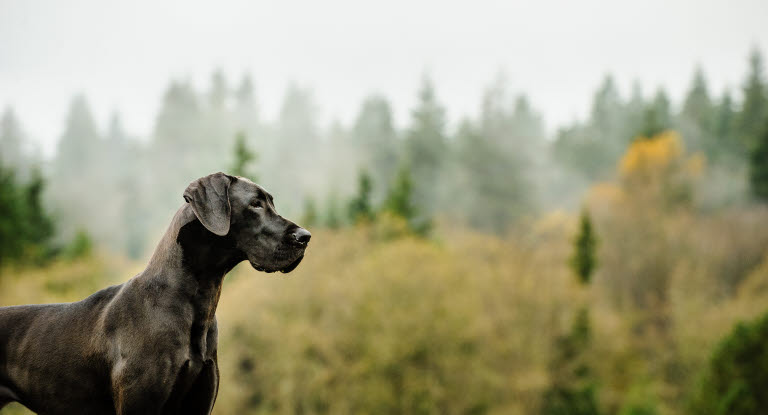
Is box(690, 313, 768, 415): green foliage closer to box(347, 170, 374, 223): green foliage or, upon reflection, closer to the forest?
the forest

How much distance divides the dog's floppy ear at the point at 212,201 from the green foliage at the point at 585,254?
3842 centimetres

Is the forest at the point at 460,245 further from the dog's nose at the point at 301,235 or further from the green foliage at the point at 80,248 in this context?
the dog's nose at the point at 301,235

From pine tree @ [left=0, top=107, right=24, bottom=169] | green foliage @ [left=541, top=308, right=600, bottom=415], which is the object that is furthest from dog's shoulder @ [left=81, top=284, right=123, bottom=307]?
pine tree @ [left=0, top=107, right=24, bottom=169]

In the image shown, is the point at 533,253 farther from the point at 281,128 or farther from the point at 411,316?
the point at 281,128

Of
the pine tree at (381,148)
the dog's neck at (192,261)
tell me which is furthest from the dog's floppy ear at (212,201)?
the pine tree at (381,148)

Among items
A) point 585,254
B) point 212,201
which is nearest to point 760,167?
point 585,254

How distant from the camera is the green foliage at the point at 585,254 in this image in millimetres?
39469

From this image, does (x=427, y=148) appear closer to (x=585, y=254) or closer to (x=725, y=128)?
(x=585, y=254)

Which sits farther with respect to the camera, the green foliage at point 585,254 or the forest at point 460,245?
the green foliage at point 585,254

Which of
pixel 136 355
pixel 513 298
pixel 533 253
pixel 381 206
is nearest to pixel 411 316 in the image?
pixel 513 298

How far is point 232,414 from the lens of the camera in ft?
86.0

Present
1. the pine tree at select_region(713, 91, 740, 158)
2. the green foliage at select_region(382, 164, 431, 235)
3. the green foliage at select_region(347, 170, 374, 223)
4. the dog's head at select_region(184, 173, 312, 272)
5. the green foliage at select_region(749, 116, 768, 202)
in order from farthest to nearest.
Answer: the pine tree at select_region(713, 91, 740, 158) < the green foliage at select_region(749, 116, 768, 202) < the green foliage at select_region(382, 164, 431, 235) < the green foliage at select_region(347, 170, 374, 223) < the dog's head at select_region(184, 173, 312, 272)

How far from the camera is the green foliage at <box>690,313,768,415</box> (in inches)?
800

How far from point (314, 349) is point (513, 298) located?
10719 millimetres
